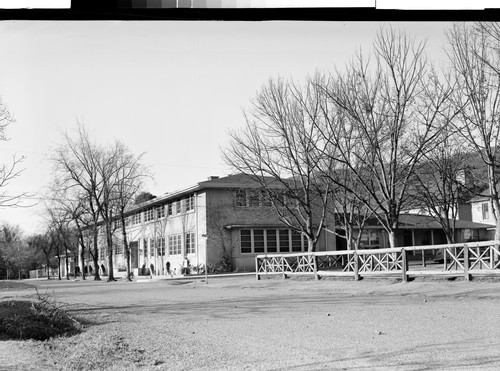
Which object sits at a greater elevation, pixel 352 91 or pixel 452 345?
pixel 352 91

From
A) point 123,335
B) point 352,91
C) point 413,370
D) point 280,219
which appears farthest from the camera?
point 280,219

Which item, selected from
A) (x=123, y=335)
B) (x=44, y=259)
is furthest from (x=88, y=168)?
(x=44, y=259)

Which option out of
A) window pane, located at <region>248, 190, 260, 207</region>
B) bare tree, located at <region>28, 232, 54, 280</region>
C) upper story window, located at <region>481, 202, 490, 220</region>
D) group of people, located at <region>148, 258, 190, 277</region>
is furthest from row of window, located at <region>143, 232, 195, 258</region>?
upper story window, located at <region>481, 202, 490, 220</region>

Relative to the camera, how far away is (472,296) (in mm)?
12055

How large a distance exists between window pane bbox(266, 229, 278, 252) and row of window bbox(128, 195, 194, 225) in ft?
21.6

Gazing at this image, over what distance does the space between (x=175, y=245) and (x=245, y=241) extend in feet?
13.5

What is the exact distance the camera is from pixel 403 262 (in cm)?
1606

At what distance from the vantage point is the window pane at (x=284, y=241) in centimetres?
2765

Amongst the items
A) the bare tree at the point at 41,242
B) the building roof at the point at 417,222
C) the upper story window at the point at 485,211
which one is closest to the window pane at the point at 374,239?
the building roof at the point at 417,222

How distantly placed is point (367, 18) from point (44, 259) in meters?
56.0

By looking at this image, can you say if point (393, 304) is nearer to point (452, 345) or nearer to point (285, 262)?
point (452, 345)

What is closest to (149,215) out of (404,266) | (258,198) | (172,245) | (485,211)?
(172,245)

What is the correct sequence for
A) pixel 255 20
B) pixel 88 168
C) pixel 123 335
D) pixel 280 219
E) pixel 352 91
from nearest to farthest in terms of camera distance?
pixel 255 20, pixel 123 335, pixel 88 168, pixel 352 91, pixel 280 219

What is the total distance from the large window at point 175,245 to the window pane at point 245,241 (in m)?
3.01
